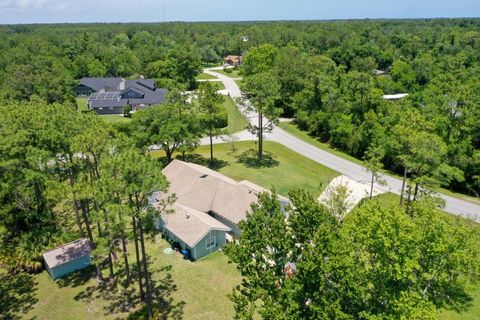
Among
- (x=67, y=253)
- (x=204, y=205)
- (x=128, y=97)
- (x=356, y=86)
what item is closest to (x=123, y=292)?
(x=67, y=253)

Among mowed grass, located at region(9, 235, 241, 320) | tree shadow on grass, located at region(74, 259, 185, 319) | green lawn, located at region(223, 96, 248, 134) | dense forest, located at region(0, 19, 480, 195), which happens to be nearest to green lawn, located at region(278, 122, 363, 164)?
dense forest, located at region(0, 19, 480, 195)

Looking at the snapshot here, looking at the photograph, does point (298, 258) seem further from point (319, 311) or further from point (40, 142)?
point (40, 142)

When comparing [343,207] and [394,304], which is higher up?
[394,304]

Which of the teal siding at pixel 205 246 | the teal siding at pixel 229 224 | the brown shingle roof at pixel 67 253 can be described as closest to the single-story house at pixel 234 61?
the teal siding at pixel 229 224

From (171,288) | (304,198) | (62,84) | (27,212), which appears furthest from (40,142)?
(62,84)

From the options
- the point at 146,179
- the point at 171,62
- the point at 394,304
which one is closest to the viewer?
the point at 394,304

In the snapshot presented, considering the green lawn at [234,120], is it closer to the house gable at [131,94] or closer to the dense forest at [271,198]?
the dense forest at [271,198]
